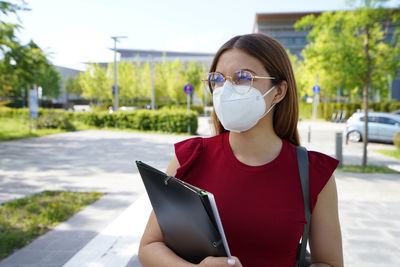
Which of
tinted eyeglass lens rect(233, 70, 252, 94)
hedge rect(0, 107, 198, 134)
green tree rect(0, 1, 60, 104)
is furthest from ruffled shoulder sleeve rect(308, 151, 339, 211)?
hedge rect(0, 107, 198, 134)

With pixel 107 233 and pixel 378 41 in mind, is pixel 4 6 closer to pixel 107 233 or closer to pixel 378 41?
pixel 107 233

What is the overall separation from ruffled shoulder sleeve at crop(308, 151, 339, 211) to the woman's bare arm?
38 millimetres

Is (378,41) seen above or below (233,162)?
above

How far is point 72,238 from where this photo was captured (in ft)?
12.8

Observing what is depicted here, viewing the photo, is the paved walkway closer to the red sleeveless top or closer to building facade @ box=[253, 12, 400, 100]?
the red sleeveless top

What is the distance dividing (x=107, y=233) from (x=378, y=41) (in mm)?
8191

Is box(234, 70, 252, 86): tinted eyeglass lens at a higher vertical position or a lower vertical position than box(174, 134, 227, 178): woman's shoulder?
higher

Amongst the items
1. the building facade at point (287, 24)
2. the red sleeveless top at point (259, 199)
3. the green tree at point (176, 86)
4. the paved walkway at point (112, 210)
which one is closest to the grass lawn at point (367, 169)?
the paved walkway at point (112, 210)

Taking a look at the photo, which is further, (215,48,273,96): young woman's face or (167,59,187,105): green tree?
(167,59,187,105): green tree

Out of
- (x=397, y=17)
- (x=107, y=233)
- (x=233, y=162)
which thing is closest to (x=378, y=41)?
(x=397, y=17)

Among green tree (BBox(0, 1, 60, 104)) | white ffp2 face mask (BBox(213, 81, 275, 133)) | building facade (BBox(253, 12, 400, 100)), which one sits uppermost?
building facade (BBox(253, 12, 400, 100))

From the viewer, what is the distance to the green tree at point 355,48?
8039 millimetres

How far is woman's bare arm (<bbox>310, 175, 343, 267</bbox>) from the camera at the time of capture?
1.33m

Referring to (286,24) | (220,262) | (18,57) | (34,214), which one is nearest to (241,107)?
(220,262)
